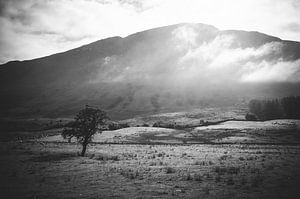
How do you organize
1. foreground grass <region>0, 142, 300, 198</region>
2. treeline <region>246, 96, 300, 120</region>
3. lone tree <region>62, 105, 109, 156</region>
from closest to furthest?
1. foreground grass <region>0, 142, 300, 198</region>
2. lone tree <region>62, 105, 109, 156</region>
3. treeline <region>246, 96, 300, 120</region>

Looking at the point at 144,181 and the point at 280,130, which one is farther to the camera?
the point at 280,130

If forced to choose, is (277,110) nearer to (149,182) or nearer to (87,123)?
(87,123)

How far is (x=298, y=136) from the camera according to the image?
84875mm

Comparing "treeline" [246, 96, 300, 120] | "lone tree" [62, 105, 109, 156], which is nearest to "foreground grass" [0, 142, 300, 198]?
"lone tree" [62, 105, 109, 156]

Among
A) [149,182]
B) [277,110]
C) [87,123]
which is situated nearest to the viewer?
[149,182]

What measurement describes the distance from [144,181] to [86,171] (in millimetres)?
9228

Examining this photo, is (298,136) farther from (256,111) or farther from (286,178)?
(256,111)

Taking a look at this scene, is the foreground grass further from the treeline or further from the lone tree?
the treeline

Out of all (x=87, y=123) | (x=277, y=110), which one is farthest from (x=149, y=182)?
(x=277, y=110)

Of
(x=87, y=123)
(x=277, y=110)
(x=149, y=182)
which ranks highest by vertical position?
(x=277, y=110)

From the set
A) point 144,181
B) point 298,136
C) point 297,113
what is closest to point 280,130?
point 298,136

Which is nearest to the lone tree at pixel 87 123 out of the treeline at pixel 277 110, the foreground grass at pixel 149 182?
the foreground grass at pixel 149 182

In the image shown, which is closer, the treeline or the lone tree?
the lone tree

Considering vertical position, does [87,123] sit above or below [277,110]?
below
